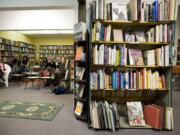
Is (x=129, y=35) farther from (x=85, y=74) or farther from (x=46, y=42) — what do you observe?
(x=46, y=42)

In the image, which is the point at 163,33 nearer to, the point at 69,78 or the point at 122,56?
the point at 122,56

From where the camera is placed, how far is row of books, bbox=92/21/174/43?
313cm

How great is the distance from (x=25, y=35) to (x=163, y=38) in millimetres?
9983

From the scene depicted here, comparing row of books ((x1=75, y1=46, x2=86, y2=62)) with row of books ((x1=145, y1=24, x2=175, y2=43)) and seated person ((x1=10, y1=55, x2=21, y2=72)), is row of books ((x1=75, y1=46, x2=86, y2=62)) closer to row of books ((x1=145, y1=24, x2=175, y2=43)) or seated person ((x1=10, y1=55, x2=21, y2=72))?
row of books ((x1=145, y1=24, x2=175, y2=43))

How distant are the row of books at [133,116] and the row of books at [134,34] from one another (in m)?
1.13

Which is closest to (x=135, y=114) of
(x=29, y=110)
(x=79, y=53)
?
(x=79, y=53)

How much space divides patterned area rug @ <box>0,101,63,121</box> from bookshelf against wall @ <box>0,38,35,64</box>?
453cm

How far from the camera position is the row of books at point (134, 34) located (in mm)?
3131

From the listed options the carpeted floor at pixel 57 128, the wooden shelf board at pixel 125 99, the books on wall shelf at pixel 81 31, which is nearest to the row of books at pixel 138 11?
the books on wall shelf at pixel 81 31

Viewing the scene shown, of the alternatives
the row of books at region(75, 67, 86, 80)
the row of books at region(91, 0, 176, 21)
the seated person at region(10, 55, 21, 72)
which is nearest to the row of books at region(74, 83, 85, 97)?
the row of books at region(75, 67, 86, 80)

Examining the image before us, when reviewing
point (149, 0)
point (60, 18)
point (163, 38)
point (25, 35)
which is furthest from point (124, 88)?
point (25, 35)

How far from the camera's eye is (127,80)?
10.5ft

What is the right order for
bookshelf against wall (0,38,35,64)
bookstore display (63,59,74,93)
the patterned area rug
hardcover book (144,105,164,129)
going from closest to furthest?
1. hardcover book (144,105,164,129)
2. the patterned area rug
3. bookstore display (63,59,74,93)
4. bookshelf against wall (0,38,35,64)

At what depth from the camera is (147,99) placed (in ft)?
11.9
